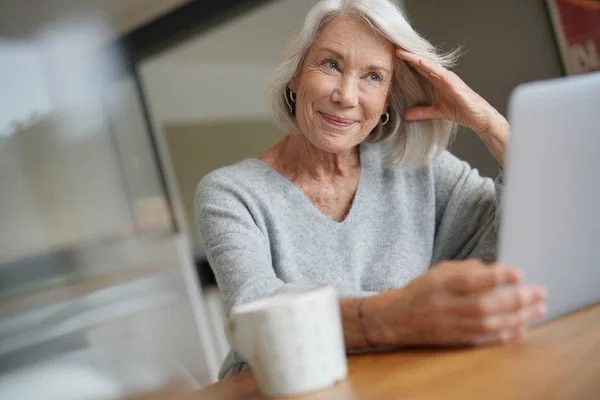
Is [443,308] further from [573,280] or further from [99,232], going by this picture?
[99,232]

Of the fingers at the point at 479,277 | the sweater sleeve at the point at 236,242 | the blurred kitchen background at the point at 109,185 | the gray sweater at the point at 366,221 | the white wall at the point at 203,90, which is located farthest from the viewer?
the white wall at the point at 203,90

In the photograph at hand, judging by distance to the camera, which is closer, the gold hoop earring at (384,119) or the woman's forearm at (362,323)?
the woman's forearm at (362,323)

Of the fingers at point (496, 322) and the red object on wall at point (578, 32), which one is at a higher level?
the red object on wall at point (578, 32)

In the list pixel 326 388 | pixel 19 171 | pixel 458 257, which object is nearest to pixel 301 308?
pixel 326 388

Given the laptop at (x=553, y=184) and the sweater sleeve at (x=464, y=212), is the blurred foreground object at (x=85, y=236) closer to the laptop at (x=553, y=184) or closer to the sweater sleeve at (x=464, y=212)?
the sweater sleeve at (x=464, y=212)

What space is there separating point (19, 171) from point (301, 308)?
4489 millimetres

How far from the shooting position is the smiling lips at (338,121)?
1.24 m

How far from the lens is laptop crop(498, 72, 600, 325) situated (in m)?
0.71

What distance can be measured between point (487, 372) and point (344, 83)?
676mm

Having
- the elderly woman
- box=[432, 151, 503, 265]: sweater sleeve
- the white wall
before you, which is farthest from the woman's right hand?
the white wall

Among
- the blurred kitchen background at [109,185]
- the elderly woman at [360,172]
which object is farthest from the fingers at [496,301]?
the blurred kitchen background at [109,185]

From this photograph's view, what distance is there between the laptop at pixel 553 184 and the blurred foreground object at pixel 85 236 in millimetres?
3034

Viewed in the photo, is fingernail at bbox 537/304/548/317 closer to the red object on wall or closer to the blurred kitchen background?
the red object on wall

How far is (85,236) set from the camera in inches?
195
